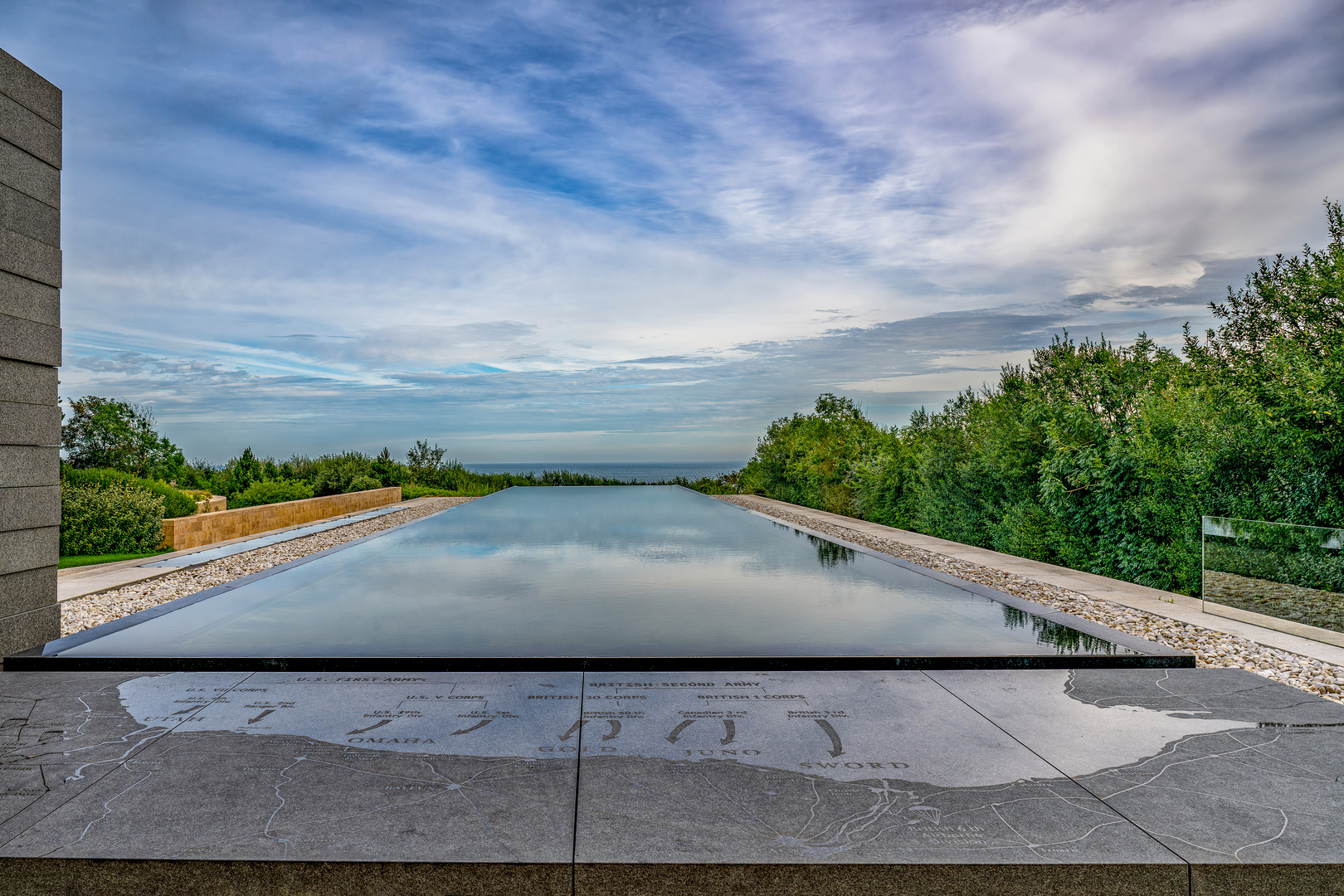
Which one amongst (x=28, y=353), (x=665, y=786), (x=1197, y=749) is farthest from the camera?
(x=28, y=353)

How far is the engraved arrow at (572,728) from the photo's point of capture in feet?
10.6

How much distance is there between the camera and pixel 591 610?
18.7 ft

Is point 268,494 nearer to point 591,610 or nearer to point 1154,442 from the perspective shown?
point 591,610

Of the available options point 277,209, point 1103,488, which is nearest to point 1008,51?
point 1103,488

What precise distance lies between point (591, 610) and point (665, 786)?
9.99 ft

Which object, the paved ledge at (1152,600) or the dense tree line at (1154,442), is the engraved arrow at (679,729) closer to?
the paved ledge at (1152,600)

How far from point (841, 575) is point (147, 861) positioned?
6.42 metres

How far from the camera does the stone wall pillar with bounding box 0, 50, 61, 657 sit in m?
4.55

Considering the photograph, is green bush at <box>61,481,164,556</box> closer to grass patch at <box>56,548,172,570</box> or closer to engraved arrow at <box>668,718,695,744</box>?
grass patch at <box>56,548,172,570</box>

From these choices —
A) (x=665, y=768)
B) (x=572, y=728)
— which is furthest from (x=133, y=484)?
(x=665, y=768)

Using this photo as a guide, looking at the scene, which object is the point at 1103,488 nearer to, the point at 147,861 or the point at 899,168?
the point at 899,168

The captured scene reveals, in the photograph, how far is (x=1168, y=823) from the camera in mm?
2463

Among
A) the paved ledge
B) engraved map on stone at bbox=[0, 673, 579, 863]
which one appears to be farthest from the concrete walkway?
the paved ledge

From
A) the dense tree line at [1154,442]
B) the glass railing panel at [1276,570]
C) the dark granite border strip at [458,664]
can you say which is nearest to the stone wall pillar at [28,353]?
the dark granite border strip at [458,664]
